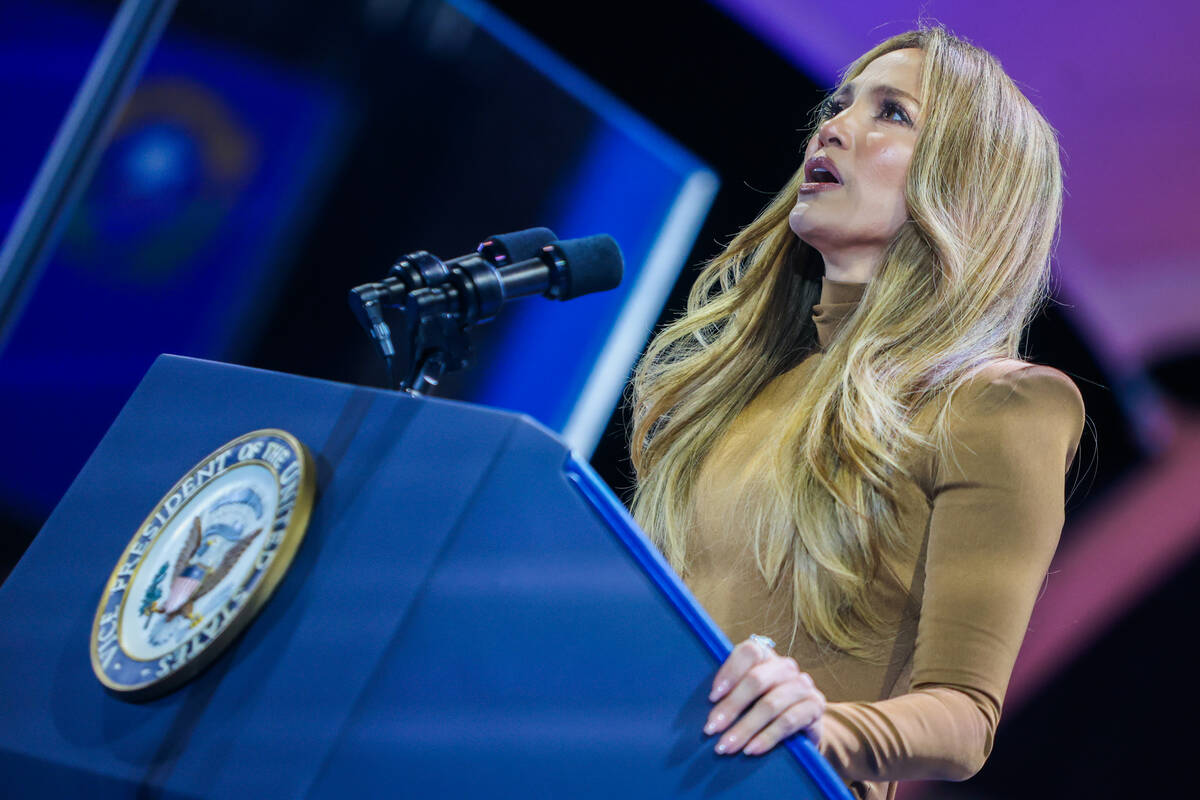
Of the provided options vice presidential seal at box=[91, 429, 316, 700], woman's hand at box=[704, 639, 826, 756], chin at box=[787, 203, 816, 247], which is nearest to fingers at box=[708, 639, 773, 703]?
woman's hand at box=[704, 639, 826, 756]

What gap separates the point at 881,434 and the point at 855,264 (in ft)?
1.23

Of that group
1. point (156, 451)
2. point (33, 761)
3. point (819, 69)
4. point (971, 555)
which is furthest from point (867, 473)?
point (819, 69)

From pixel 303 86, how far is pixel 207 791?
90.5 inches

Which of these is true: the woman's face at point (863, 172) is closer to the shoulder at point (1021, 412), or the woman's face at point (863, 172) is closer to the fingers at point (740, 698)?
the shoulder at point (1021, 412)

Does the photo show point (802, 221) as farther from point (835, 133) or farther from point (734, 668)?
point (734, 668)

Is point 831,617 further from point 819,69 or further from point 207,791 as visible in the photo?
point 819,69

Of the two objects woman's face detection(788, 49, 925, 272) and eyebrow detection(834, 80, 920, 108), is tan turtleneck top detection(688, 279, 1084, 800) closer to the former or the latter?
woman's face detection(788, 49, 925, 272)

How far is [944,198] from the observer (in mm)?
1442

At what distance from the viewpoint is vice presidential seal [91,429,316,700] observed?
0.78 meters

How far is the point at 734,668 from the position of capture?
712 mm

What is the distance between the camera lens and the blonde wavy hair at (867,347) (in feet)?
3.93

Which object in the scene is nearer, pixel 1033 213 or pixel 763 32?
pixel 1033 213

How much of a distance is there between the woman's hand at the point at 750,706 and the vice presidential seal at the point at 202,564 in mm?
304

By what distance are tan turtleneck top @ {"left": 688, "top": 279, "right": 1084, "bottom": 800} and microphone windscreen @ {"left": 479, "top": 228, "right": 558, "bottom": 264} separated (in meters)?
0.44
